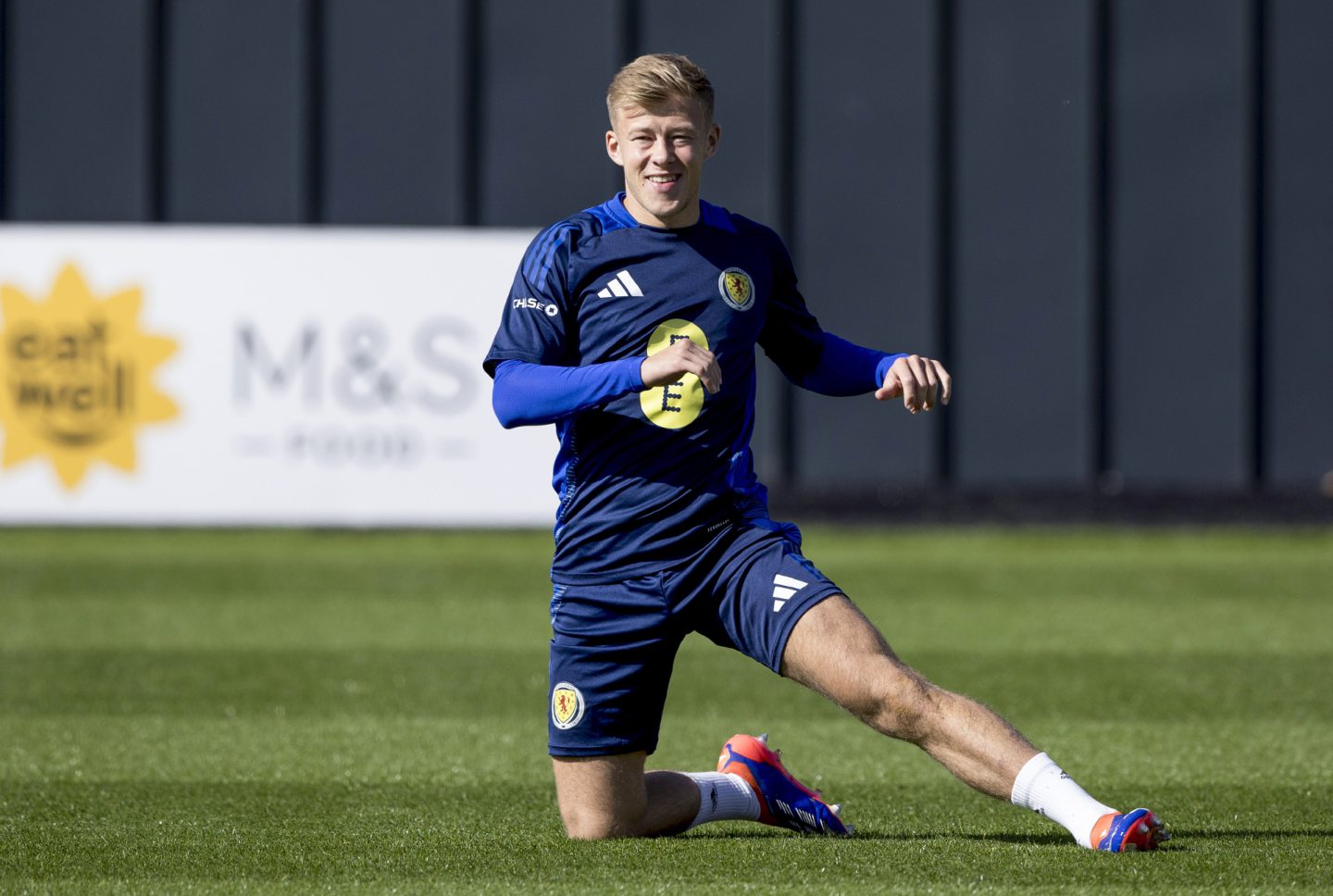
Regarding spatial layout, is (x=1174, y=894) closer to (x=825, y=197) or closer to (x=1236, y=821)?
(x=1236, y=821)

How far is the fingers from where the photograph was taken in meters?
4.04

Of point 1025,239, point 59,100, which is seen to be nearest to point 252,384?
point 59,100

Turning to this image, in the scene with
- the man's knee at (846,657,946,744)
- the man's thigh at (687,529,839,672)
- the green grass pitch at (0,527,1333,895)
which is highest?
the man's thigh at (687,529,839,672)

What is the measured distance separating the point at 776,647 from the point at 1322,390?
1334 centimetres

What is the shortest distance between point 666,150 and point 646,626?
1.13 m

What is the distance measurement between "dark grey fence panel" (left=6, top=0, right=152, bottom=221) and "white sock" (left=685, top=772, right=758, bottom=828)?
1327 cm

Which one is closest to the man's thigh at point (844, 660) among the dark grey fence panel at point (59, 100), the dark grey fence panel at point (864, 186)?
the dark grey fence panel at point (864, 186)

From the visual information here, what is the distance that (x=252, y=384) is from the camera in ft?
43.1

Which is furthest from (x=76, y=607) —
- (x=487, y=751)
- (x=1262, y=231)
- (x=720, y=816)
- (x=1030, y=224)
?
(x=1262, y=231)

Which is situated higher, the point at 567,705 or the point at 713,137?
the point at 713,137

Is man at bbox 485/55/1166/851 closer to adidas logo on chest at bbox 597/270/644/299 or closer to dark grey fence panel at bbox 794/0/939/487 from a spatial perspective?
adidas logo on chest at bbox 597/270/644/299

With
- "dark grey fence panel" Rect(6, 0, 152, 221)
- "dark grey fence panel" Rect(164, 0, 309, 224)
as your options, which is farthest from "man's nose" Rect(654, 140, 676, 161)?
"dark grey fence panel" Rect(6, 0, 152, 221)

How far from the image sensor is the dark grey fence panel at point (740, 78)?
52.9ft

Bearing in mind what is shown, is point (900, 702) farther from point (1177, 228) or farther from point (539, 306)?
point (1177, 228)
